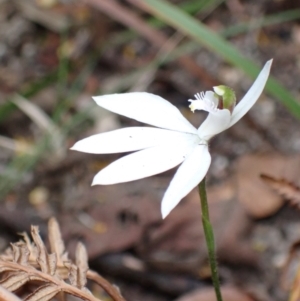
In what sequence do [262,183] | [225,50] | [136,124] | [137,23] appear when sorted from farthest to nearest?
[136,124], [137,23], [262,183], [225,50]

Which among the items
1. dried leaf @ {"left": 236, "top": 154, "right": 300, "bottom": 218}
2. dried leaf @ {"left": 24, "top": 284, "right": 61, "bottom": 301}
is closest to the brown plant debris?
dried leaf @ {"left": 24, "top": 284, "right": 61, "bottom": 301}

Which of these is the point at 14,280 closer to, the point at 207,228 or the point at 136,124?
the point at 207,228

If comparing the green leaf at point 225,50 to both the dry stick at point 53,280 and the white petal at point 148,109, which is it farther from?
the dry stick at point 53,280

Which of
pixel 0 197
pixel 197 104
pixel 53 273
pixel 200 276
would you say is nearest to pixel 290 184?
pixel 197 104

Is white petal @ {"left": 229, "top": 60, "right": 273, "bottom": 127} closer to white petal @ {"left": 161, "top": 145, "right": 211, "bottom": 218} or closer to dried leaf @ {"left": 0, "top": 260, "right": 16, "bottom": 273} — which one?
white petal @ {"left": 161, "top": 145, "right": 211, "bottom": 218}

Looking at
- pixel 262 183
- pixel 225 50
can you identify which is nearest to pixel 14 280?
pixel 225 50
